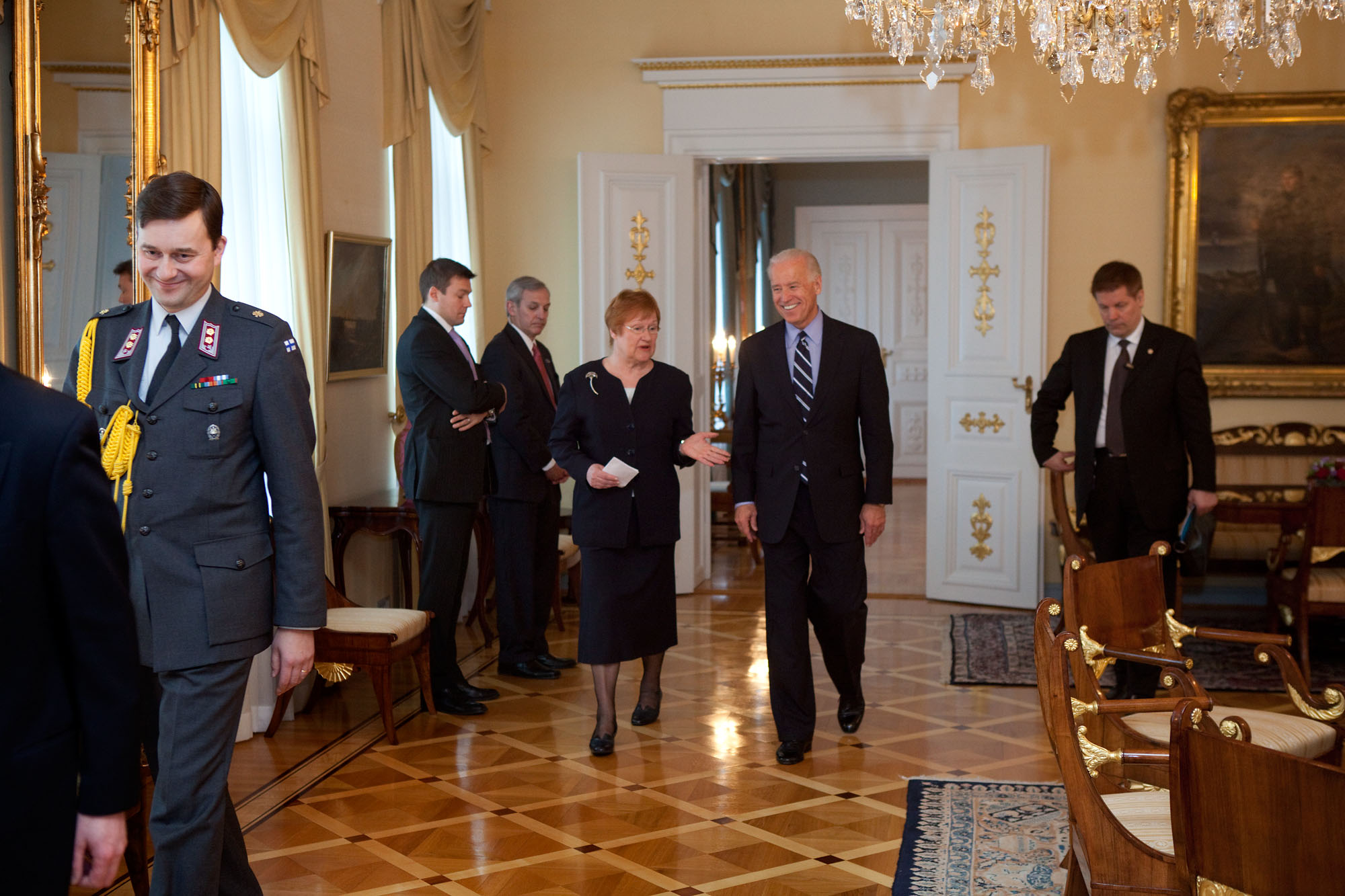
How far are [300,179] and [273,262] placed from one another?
38 centimetres

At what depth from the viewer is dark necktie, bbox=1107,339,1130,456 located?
4961mm

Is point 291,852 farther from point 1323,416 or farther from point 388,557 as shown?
point 1323,416

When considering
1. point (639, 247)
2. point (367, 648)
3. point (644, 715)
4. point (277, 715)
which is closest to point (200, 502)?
point (367, 648)

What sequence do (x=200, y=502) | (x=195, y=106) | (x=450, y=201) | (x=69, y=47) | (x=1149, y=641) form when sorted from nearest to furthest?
(x=200, y=502), (x=1149, y=641), (x=69, y=47), (x=195, y=106), (x=450, y=201)

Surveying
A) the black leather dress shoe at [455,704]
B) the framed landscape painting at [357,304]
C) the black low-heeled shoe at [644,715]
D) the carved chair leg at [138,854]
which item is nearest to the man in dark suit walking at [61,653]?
the carved chair leg at [138,854]

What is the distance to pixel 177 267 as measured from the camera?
2.52 metres

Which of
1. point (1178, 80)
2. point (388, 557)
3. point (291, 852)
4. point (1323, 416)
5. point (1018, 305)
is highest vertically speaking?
point (1178, 80)

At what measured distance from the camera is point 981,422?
7.67 m

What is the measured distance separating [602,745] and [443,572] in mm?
1097

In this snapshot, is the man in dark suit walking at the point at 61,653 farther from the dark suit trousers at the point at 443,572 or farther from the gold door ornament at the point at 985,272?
the gold door ornament at the point at 985,272

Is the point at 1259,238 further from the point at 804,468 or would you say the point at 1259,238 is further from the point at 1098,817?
the point at 1098,817

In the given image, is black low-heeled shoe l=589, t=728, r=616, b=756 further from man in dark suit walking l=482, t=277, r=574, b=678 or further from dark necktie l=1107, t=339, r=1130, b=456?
dark necktie l=1107, t=339, r=1130, b=456

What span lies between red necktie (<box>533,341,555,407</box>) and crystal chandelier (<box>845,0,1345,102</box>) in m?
2.07

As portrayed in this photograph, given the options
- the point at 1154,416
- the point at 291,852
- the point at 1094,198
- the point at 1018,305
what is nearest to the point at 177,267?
the point at 291,852
